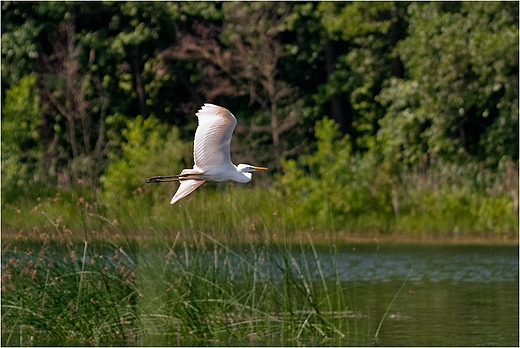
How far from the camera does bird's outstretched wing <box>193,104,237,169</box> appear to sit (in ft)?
27.3

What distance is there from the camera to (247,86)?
79.0ft

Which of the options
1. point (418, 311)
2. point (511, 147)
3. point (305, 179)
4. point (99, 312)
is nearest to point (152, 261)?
point (99, 312)

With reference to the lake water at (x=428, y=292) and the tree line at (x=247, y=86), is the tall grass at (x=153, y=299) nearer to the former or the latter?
the lake water at (x=428, y=292)

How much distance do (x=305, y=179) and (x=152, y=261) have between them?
10799mm

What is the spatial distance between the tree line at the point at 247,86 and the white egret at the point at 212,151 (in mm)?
11203

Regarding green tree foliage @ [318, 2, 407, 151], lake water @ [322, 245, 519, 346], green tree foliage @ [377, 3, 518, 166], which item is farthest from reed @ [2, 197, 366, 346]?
green tree foliage @ [318, 2, 407, 151]

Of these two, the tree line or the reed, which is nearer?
the reed

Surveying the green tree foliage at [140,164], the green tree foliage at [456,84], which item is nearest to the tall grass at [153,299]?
the green tree foliage at [140,164]

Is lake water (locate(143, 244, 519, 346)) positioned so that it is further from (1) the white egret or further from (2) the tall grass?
(1) the white egret

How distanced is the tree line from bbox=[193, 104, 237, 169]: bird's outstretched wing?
1126 centimetres

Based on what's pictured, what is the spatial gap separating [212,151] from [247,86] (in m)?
15.7

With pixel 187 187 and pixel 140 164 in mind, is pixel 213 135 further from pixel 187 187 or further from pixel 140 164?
pixel 140 164

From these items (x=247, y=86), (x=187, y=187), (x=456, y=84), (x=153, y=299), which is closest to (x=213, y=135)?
(x=187, y=187)

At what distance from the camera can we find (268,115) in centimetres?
2405
